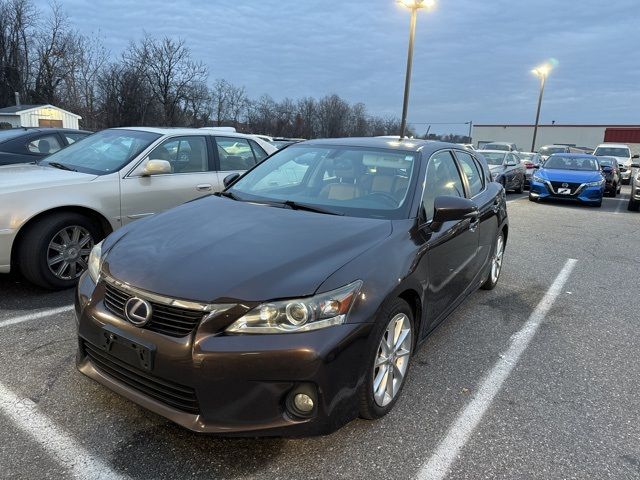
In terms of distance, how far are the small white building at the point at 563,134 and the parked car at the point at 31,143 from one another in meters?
56.4

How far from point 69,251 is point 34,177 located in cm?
80

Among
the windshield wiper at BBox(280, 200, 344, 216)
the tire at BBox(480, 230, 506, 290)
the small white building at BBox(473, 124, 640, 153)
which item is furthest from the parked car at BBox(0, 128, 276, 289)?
the small white building at BBox(473, 124, 640, 153)

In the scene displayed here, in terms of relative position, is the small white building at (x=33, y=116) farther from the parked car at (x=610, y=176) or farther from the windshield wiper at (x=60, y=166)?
the parked car at (x=610, y=176)

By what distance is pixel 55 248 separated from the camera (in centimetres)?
453

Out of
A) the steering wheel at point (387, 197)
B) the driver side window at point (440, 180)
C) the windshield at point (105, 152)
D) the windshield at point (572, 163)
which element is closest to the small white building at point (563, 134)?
the windshield at point (572, 163)

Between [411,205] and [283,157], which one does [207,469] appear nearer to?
[411,205]

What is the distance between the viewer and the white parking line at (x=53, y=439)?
89.0 inches

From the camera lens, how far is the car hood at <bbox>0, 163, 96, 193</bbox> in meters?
4.36

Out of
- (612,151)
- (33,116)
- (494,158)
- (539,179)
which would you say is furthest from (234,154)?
(33,116)

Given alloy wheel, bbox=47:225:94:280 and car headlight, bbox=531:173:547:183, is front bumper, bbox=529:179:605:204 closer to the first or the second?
car headlight, bbox=531:173:547:183

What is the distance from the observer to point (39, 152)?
8.35m

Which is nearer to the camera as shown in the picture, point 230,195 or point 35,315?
point 230,195

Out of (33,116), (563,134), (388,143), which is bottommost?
(388,143)

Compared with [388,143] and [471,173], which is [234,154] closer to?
[388,143]
